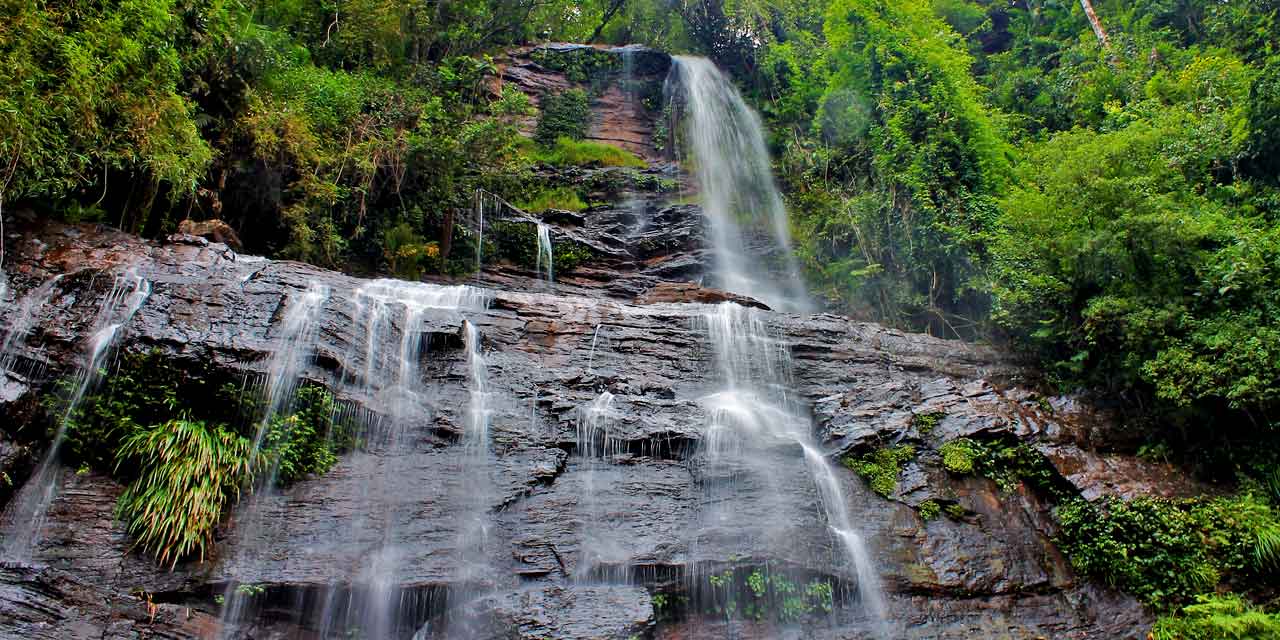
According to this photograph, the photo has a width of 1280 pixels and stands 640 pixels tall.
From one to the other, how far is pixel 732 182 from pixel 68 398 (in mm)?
14979

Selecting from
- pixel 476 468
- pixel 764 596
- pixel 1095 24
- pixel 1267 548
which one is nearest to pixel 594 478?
pixel 476 468

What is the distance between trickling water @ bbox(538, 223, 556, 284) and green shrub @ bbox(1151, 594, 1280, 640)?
1084 centimetres

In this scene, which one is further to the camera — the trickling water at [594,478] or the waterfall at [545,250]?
the waterfall at [545,250]

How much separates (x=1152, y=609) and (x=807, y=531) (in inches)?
163

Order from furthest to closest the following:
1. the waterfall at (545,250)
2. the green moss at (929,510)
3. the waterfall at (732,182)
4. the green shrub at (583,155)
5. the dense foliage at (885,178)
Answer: the green shrub at (583,155)
the waterfall at (732,182)
the waterfall at (545,250)
the green moss at (929,510)
the dense foliage at (885,178)

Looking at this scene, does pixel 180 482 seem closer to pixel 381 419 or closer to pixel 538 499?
pixel 381 419

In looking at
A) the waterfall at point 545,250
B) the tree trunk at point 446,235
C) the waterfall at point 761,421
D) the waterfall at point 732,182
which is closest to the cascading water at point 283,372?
the tree trunk at point 446,235

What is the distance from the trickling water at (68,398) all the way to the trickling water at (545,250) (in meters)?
7.25

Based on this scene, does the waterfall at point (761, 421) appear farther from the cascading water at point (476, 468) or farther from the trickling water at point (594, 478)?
the cascading water at point (476, 468)

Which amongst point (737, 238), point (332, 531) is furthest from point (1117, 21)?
point (332, 531)

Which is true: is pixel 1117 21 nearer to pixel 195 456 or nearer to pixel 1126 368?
pixel 1126 368

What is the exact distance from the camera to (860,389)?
10.9 meters

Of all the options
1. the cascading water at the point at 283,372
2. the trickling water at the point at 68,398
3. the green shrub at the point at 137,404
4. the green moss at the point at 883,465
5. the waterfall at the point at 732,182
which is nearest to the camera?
the trickling water at the point at 68,398

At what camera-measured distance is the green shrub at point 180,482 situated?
22.7ft
